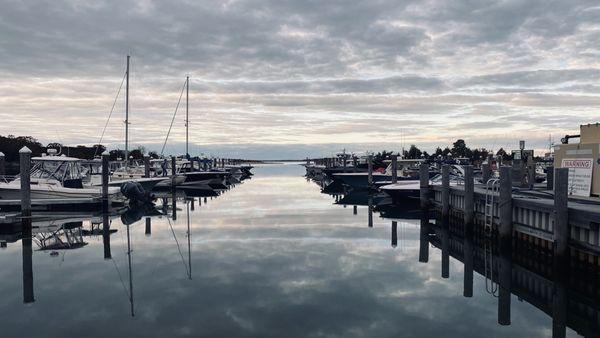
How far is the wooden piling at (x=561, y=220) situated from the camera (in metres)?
14.0

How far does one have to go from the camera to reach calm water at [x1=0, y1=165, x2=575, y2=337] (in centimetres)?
1034

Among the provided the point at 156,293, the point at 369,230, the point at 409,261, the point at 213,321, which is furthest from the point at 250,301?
the point at 369,230

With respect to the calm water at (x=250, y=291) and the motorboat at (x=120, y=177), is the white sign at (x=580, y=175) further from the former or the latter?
the motorboat at (x=120, y=177)

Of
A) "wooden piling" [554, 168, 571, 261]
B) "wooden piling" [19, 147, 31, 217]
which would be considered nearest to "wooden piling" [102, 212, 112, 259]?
"wooden piling" [19, 147, 31, 217]

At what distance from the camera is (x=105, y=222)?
26484 millimetres

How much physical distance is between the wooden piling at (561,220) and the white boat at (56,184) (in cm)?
2567

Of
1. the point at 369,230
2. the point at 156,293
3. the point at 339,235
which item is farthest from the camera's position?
the point at 369,230

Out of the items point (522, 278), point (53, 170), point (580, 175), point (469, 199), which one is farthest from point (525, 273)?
point (53, 170)

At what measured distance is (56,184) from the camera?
1163 inches

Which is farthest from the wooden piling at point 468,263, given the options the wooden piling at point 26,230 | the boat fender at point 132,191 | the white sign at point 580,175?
the boat fender at point 132,191

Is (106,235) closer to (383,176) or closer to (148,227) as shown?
(148,227)

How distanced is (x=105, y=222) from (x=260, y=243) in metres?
11.0

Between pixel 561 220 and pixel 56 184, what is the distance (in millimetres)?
27144

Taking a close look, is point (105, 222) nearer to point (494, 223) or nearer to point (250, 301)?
point (250, 301)
